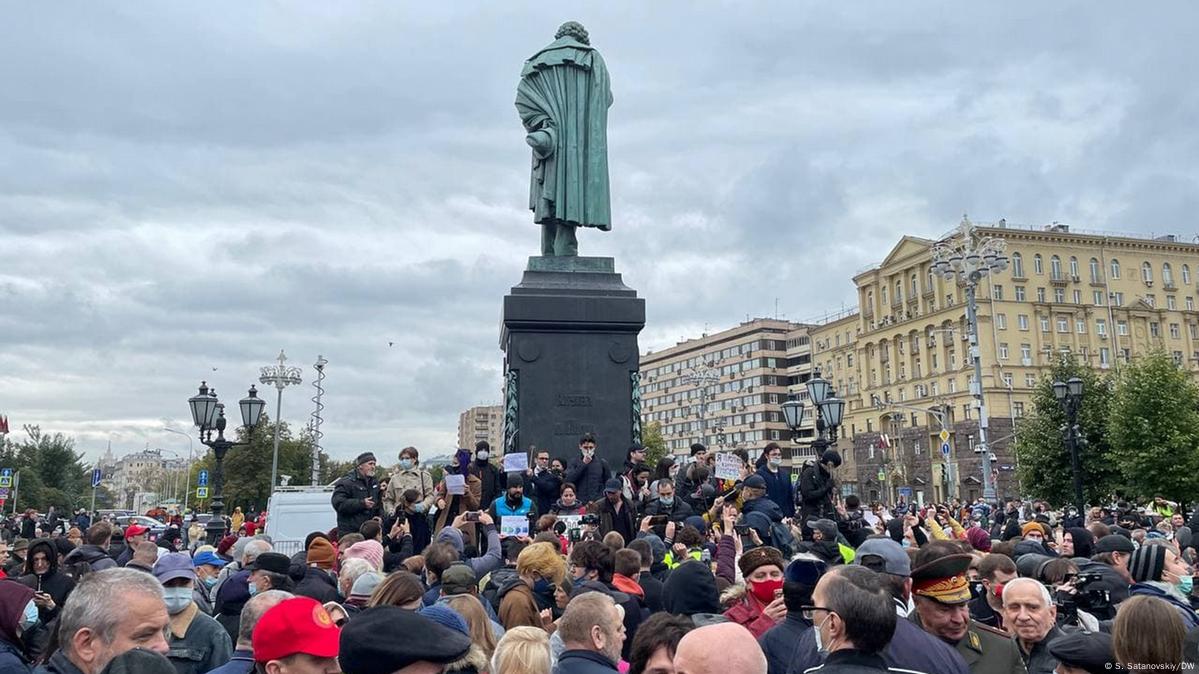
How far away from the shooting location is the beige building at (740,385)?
12169 cm

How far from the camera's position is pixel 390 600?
5398 millimetres

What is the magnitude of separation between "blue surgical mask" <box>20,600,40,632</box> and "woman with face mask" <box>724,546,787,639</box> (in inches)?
158

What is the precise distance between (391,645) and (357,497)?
9.24 metres

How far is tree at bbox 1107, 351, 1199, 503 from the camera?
Answer: 4097 cm

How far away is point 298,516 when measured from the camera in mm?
19938

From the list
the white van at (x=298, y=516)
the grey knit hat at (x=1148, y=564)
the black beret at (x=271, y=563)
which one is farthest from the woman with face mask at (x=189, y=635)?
the white van at (x=298, y=516)

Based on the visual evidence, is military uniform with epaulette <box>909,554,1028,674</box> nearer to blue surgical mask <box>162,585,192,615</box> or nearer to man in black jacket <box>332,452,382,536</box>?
blue surgical mask <box>162,585,192,615</box>

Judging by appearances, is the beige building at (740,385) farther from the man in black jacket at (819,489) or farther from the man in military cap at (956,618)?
the man in military cap at (956,618)

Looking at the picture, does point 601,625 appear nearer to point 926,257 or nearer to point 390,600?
point 390,600

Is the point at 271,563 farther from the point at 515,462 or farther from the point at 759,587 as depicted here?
the point at 515,462

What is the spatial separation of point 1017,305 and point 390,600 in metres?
92.1

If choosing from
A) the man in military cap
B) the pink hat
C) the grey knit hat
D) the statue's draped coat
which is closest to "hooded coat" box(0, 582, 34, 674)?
the pink hat

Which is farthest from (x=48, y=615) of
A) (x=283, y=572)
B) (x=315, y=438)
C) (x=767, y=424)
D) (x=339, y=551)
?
(x=767, y=424)

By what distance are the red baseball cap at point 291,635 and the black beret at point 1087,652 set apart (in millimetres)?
3243
